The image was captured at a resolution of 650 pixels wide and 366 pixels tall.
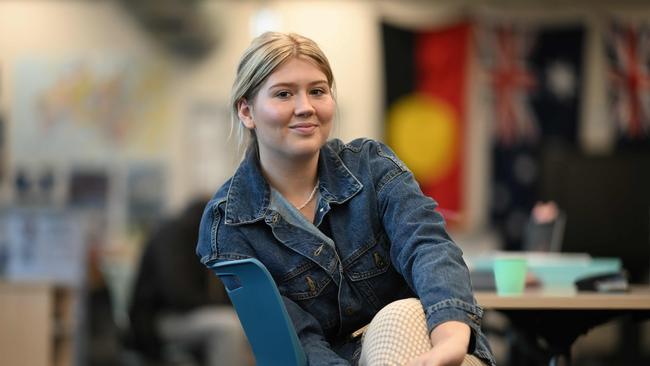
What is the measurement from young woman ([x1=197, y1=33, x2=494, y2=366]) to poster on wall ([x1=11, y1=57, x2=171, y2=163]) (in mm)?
5570

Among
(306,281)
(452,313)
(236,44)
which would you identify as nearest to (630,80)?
(236,44)

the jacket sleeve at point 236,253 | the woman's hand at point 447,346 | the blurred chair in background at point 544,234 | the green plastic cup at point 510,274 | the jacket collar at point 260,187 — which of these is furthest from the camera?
the blurred chair in background at point 544,234

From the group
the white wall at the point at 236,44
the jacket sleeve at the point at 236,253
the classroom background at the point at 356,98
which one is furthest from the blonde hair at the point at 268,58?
the white wall at the point at 236,44

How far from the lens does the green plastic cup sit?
2.28 m

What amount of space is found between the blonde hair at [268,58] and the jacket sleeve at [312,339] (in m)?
0.41

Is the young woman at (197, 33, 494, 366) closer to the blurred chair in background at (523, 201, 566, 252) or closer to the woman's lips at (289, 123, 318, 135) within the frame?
the woman's lips at (289, 123, 318, 135)

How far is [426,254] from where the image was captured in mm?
1729

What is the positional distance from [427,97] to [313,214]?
5476 mm

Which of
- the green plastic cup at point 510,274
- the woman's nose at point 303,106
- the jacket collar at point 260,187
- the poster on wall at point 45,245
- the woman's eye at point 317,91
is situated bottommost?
the poster on wall at point 45,245

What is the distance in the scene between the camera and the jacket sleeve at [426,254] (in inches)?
64.3

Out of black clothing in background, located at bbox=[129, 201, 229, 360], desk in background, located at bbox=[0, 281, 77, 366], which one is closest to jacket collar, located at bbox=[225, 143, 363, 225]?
desk in background, located at bbox=[0, 281, 77, 366]

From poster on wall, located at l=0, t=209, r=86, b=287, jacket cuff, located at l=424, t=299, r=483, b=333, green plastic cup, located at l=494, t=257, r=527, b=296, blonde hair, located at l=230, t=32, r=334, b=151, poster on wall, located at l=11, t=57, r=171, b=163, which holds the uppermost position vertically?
blonde hair, located at l=230, t=32, r=334, b=151

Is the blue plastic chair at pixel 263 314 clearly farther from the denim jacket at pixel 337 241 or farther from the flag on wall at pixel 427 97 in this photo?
the flag on wall at pixel 427 97

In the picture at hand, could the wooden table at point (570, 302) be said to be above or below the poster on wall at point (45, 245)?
above
